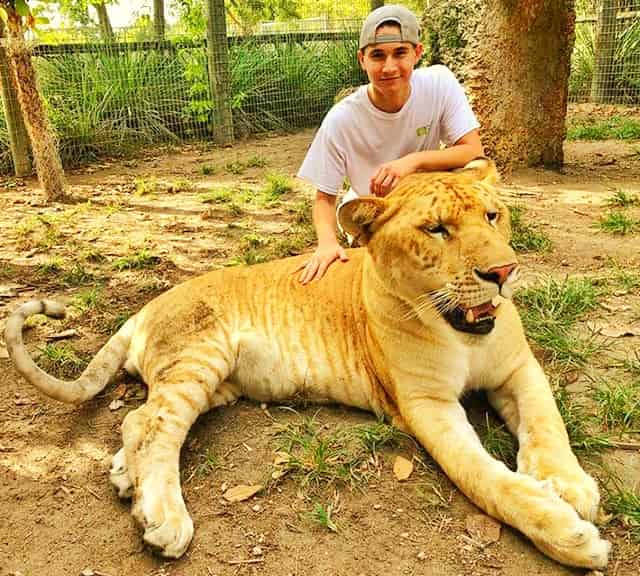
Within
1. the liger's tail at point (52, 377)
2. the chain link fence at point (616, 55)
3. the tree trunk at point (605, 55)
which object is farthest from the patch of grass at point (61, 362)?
the tree trunk at point (605, 55)

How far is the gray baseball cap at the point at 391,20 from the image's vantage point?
3377 mm

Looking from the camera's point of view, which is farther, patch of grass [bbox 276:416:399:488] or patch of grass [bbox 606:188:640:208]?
patch of grass [bbox 606:188:640:208]

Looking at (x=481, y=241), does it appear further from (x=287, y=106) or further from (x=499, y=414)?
(x=287, y=106)

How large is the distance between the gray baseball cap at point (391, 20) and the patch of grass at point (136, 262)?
223 centimetres

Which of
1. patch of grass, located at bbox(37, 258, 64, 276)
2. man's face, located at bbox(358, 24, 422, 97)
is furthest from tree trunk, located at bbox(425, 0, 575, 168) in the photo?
patch of grass, located at bbox(37, 258, 64, 276)

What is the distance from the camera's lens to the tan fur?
2.23 metres

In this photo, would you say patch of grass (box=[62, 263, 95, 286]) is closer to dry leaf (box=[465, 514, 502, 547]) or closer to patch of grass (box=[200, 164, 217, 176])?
dry leaf (box=[465, 514, 502, 547])

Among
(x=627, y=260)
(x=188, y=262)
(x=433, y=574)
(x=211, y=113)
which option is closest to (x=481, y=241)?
(x=433, y=574)

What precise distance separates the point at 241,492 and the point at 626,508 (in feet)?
4.29

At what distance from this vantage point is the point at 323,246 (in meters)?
3.45

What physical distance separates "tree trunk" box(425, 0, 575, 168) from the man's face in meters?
2.97

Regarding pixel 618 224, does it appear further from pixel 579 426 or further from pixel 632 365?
pixel 579 426

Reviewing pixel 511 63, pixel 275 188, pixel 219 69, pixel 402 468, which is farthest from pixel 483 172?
pixel 219 69

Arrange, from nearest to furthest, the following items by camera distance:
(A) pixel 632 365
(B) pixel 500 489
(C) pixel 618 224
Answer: (B) pixel 500 489 → (A) pixel 632 365 → (C) pixel 618 224
